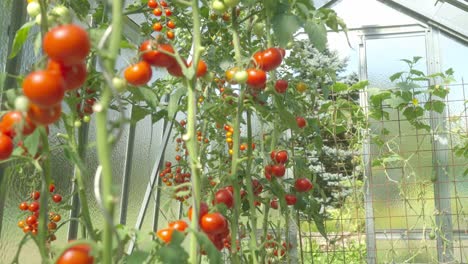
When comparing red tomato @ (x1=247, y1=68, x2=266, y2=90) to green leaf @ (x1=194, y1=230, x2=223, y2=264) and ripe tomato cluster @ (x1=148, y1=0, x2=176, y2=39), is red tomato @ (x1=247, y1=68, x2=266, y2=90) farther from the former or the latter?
ripe tomato cluster @ (x1=148, y1=0, x2=176, y2=39)

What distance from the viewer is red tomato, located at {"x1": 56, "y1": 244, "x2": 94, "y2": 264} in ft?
1.67

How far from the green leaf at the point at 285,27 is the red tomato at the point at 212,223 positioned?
397mm

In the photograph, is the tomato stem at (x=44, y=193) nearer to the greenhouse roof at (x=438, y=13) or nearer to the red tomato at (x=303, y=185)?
the red tomato at (x=303, y=185)

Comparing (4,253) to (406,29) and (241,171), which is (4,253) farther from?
(406,29)

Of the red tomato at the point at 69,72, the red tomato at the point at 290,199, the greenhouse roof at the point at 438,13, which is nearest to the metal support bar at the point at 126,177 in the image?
the red tomato at the point at 290,199

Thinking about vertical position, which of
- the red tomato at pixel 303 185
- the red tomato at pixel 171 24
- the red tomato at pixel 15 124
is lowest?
the red tomato at pixel 303 185

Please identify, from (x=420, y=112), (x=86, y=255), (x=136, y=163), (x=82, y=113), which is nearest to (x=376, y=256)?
(x=420, y=112)

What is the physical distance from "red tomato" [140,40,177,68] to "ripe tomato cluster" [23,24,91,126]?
0.66 feet

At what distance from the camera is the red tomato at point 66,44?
0.47 meters

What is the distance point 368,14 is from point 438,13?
0.55m

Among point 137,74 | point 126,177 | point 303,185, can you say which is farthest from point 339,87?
point 137,74

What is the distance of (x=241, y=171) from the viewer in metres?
1.27

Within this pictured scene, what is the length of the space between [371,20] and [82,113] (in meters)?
3.36

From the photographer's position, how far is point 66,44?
18.4 inches
